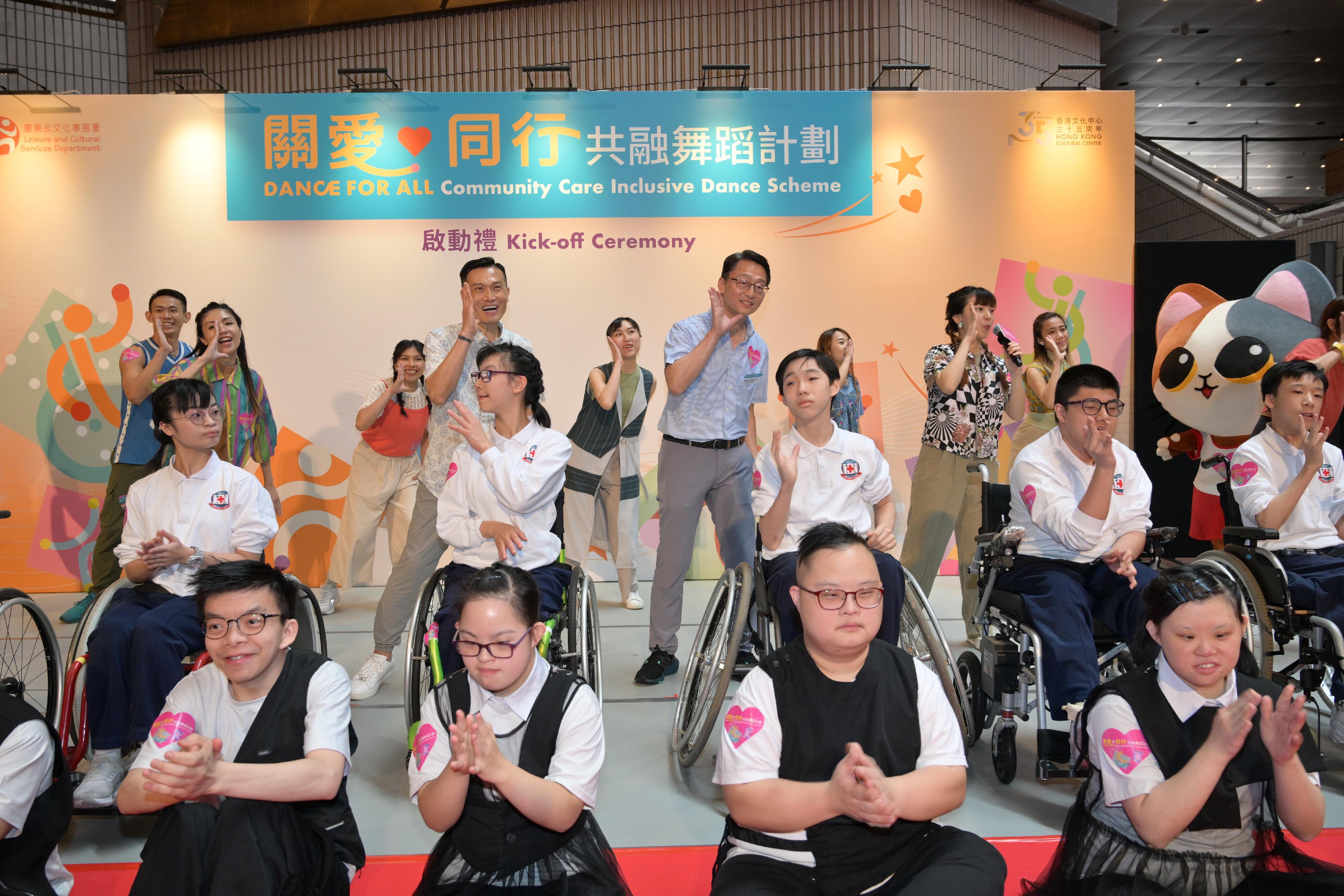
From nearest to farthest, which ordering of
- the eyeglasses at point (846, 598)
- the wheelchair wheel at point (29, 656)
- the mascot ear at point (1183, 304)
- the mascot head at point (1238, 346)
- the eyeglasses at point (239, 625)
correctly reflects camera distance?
1. the eyeglasses at point (846, 598)
2. the eyeglasses at point (239, 625)
3. the wheelchair wheel at point (29, 656)
4. the mascot head at point (1238, 346)
5. the mascot ear at point (1183, 304)

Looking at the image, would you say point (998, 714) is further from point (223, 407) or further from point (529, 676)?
point (223, 407)

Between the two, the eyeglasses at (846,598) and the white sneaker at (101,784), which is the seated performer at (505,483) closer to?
the white sneaker at (101,784)

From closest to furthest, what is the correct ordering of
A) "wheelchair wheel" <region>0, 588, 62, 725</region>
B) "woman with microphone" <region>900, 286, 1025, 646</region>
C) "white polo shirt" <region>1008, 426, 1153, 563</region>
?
"wheelchair wheel" <region>0, 588, 62, 725</region> → "white polo shirt" <region>1008, 426, 1153, 563</region> → "woman with microphone" <region>900, 286, 1025, 646</region>

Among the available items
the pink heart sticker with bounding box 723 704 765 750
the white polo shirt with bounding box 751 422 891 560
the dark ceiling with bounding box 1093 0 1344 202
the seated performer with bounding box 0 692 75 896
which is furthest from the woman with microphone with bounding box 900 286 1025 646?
the dark ceiling with bounding box 1093 0 1344 202

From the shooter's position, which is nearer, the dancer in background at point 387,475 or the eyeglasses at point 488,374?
the eyeglasses at point 488,374

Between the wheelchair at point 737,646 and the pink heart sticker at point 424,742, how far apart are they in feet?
2.86

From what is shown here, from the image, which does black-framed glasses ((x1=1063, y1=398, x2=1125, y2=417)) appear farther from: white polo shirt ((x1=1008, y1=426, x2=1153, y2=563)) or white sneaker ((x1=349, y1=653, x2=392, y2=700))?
white sneaker ((x1=349, y1=653, x2=392, y2=700))

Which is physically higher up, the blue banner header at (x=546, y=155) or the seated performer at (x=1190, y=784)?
the blue banner header at (x=546, y=155)

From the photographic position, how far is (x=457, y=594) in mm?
2236

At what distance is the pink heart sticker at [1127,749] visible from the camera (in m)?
1.54

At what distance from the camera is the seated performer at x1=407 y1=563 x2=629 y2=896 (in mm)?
1532

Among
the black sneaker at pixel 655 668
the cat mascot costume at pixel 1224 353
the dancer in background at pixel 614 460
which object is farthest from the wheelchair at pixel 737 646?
the cat mascot costume at pixel 1224 353

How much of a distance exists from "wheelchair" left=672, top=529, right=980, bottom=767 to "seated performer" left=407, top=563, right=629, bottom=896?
73 centimetres

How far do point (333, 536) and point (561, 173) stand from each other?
7.82 feet
